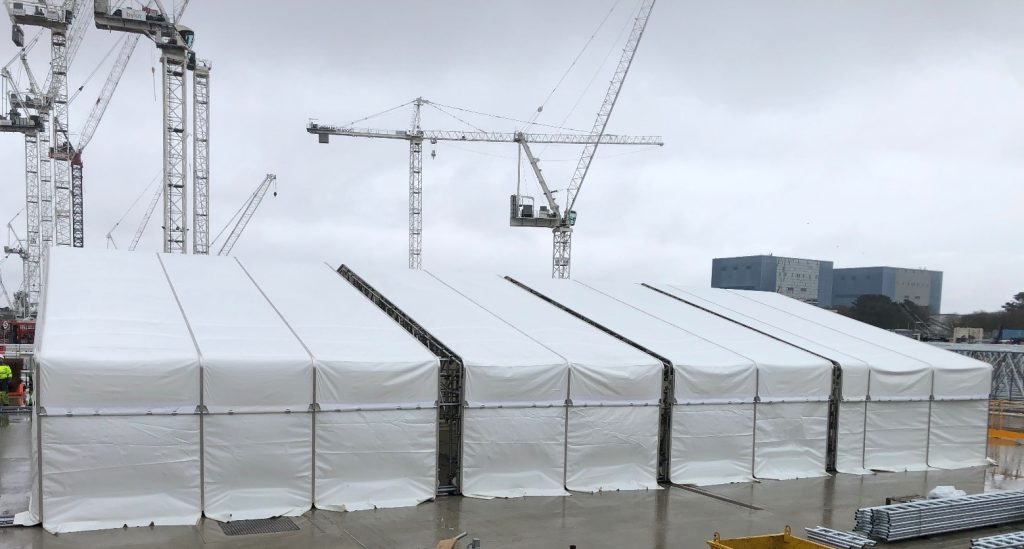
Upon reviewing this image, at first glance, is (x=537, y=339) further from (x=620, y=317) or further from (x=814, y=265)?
(x=814, y=265)

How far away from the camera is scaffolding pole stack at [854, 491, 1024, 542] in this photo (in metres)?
12.3

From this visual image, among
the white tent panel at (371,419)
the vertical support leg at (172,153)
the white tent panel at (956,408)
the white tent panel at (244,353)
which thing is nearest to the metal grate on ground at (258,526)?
the white tent panel at (371,419)

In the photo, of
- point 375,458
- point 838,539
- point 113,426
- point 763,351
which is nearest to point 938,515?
point 838,539

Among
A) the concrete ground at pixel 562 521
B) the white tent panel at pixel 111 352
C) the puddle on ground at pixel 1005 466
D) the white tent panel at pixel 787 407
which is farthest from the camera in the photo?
the puddle on ground at pixel 1005 466

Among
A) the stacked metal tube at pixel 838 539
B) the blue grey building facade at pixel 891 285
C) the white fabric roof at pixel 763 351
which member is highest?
the white fabric roof at pixel 763 351

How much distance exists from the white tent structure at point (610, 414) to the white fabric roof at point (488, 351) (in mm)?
→ 462

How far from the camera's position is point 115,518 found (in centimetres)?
1129

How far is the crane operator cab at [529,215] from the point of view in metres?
84.8

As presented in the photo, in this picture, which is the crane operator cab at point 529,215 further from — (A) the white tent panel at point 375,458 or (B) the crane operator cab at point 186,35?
(A) the white tent panel at point 375,458

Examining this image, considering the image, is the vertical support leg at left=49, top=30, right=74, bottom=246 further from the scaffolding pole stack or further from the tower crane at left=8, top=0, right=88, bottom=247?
the scaffolding pole stack

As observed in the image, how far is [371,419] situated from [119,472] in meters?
4.07

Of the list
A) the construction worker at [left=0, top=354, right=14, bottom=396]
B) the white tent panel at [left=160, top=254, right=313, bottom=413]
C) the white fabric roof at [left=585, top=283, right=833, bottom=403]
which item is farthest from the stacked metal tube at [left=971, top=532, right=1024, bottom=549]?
the construction worker at [left=0, top=354, right=14, bottom=396]

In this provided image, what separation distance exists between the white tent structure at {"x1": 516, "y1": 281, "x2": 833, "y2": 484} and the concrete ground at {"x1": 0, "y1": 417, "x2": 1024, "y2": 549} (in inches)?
24.2

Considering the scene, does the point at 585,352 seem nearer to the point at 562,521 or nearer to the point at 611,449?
the point at 611,449
